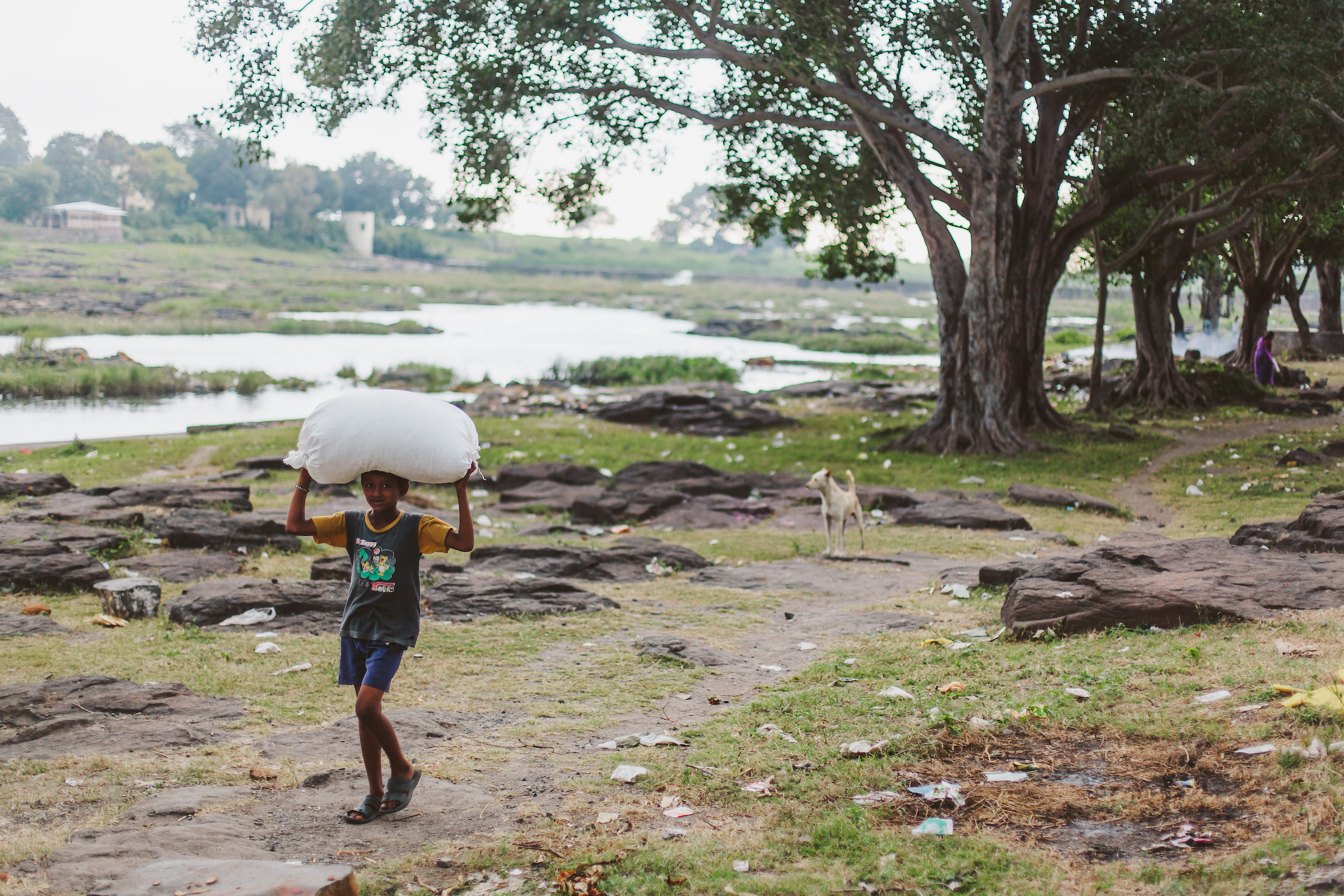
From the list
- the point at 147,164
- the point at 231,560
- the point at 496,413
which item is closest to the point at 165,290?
the point at 147,164

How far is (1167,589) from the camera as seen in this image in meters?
7.10

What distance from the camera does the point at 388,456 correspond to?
4.61 meters

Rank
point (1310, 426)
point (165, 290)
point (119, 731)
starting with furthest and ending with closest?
point (165, 290) < point (1310, 426) < point (119, 731)

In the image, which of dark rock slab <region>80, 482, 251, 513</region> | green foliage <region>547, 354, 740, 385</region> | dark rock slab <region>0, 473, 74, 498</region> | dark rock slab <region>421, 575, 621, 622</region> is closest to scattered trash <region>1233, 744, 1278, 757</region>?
dark rock slab <region>421, 575, 621, 622</region>

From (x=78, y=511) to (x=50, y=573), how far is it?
10.7ft

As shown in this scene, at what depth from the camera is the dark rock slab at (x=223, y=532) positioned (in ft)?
36.8

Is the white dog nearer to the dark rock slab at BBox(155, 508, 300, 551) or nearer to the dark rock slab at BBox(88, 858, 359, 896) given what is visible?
the dark rock slab at BBox(155, 508, 300, 551)

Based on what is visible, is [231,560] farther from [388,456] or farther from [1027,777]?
[1027,777]

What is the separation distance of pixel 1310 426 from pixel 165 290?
6078cm

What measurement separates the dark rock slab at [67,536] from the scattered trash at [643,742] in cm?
694

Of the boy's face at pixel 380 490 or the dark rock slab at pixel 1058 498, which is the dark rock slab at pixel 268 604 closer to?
the boy's face at pixel 380 490

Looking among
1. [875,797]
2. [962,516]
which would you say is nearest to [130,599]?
[875,797]

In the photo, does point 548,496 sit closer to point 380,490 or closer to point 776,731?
point 776,731

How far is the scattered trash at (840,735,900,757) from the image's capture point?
518cm
